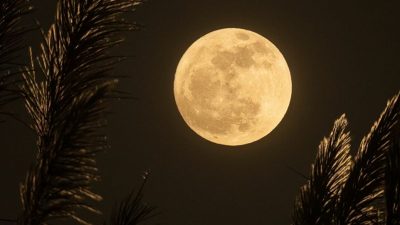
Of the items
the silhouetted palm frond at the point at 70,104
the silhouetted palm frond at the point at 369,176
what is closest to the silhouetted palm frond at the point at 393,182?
the silhouetted palm frond at the point at 369,176

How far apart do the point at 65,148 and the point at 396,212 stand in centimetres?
215

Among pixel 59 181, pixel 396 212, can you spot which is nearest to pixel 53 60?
pixel 59 181

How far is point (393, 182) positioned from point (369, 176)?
34.1 inches

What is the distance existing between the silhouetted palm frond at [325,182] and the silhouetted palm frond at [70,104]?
6.50 feet

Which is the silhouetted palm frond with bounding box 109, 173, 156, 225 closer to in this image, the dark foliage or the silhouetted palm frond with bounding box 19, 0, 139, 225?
the silhouetted palm frond with bounding box 19, 0, 139, 225

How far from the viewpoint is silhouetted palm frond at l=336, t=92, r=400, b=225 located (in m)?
3.85

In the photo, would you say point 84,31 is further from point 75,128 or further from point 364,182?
point 364,182

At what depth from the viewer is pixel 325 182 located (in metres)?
4.44

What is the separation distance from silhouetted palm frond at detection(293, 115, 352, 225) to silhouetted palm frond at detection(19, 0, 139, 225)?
1980mm

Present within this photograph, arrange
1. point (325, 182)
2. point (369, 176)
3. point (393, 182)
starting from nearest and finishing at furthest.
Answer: point (393, 182)
point (369, 176)
point (325, 182)

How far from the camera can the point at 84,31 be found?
3.36m

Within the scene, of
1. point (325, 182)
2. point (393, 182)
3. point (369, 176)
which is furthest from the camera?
point (325, 182)

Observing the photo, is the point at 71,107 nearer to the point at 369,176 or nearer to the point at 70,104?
the point at 70,104

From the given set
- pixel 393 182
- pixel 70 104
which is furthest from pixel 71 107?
pixel 393 182
